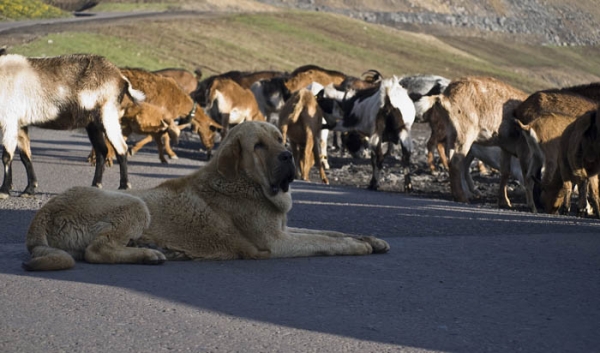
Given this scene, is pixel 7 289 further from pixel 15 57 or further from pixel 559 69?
pixel 559 69

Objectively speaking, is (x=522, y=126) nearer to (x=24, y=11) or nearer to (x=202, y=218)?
(x=202, y=218)

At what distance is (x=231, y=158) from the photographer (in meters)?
8.78

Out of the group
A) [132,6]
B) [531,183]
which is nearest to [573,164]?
[531,183]

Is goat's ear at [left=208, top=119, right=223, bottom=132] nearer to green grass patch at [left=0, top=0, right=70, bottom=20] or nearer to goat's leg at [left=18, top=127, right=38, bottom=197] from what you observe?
Result: goat's leg at [left=18, top=127, right=38, bottom=197]

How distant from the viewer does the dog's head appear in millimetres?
8586

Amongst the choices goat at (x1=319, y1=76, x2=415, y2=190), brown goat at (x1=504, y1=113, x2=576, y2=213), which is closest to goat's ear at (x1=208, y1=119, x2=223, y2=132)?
goat at (x1=319, y1=76, x2=415, y2=190)

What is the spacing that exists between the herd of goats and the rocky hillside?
81.2 meters

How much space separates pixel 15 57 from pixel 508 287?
8429 mm

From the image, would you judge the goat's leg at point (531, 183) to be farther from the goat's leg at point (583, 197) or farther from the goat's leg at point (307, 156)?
the goat's leg at point (307, 156)

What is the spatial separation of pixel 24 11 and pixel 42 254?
63257mm

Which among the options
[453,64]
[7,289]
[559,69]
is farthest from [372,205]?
[559,69]

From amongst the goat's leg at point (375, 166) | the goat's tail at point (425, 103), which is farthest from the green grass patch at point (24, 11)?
the goat's leg at point (375, 166)

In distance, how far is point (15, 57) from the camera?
1396cm

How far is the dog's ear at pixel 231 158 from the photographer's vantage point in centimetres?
876
